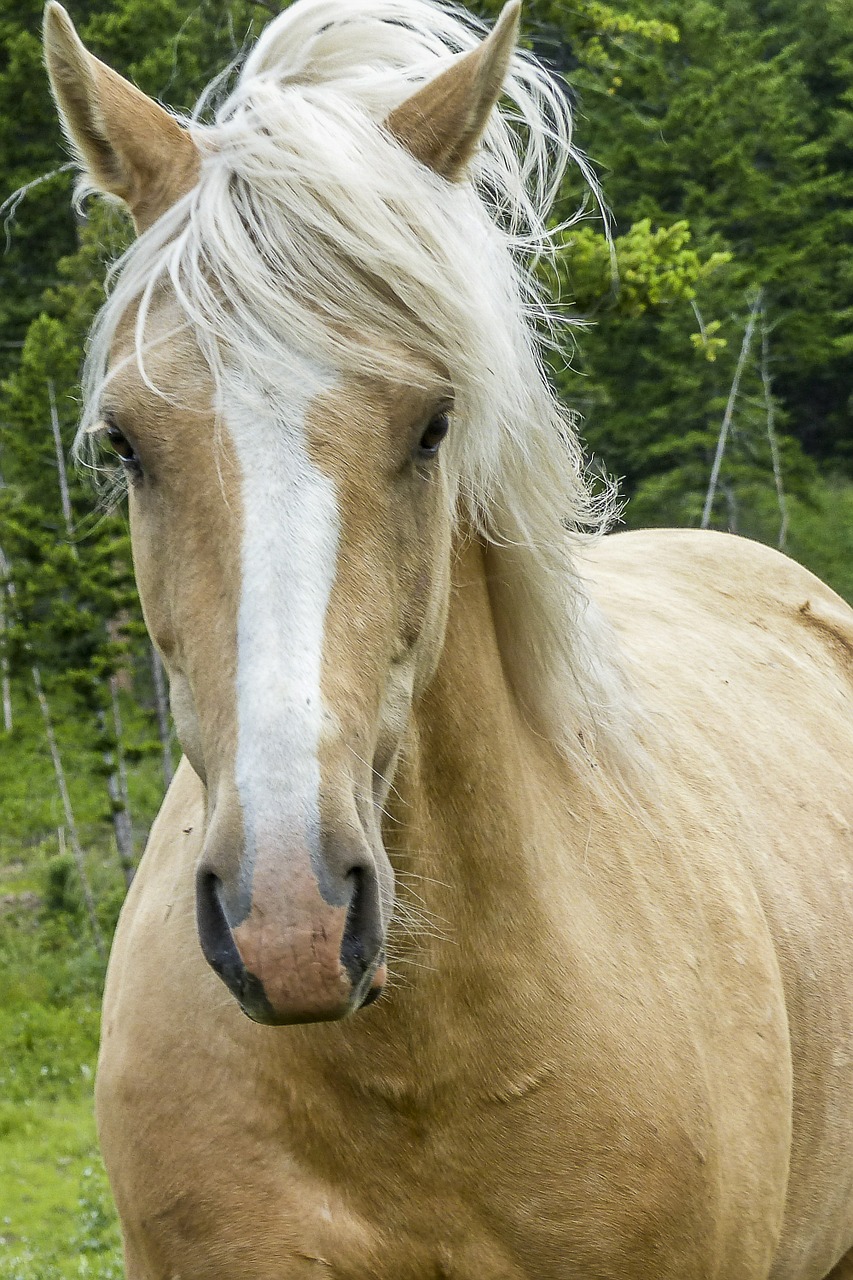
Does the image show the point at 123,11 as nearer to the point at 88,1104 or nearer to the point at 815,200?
the point at 88,1104

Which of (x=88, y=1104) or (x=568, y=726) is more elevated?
(x=568, y=726)

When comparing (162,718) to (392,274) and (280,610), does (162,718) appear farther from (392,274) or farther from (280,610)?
(280,610)

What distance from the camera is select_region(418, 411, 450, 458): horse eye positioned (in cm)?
190

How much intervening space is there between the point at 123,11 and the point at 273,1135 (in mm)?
14645

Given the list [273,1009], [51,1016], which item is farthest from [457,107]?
[51,1016]

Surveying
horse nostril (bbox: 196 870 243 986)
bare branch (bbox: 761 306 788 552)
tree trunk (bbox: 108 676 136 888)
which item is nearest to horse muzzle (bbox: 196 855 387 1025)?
horse nostril (bbox: 196 870 243 986)

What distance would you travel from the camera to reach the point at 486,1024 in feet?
6.92

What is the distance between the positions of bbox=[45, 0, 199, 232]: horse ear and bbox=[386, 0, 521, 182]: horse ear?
1.13ft

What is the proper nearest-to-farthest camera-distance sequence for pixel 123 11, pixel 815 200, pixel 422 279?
pixel 422 279, pixel 123 11, pixel 815 200

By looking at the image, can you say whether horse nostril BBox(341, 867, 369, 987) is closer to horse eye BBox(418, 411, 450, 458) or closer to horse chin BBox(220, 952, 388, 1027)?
horse chin BBox(220, 952, 388, 1027)

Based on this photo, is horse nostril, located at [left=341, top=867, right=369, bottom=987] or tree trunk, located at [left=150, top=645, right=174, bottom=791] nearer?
horse nostril, located at [left=341, top=867, right=369, bottom=987]

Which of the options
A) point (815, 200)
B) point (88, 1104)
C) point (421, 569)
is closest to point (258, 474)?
point (421, 569)

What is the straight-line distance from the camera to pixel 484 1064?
6.85 ft

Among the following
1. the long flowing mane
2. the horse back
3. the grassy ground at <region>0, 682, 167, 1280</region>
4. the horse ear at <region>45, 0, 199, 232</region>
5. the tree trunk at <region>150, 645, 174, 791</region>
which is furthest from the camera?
the tree trunk at <region>150, 645, 174, 791</region>
